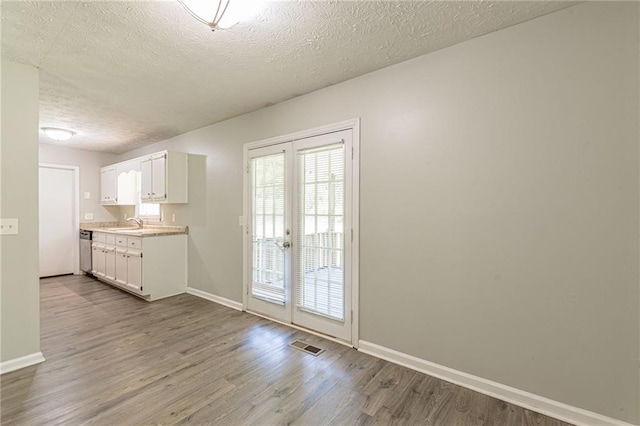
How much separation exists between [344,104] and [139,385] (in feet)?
9.46

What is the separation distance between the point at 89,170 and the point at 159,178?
9.21 feet

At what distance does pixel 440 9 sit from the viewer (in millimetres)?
1806

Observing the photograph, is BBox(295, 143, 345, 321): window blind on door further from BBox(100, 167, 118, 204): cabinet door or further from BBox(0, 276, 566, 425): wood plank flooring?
BBox(100, 167, 118, 204): cabinet door

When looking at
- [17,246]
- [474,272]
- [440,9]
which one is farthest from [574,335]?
[17,246]

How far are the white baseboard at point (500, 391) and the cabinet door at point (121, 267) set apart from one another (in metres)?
3.86

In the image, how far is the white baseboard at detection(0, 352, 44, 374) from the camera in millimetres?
2312

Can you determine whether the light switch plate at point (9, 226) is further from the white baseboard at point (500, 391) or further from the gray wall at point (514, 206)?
the white baseboard at point (500, 391)

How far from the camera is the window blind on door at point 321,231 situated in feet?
9.41

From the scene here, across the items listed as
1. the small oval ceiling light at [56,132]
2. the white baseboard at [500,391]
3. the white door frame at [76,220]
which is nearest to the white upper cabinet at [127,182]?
the small oval ceiling light at [56,132]

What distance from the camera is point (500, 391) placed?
203cm

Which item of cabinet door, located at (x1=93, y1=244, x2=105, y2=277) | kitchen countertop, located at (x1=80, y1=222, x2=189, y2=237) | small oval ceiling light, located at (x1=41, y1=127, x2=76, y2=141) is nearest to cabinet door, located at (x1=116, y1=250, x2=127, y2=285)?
kitchen countertop, located at (x1=80, y1=222, x2=189, y2=237)

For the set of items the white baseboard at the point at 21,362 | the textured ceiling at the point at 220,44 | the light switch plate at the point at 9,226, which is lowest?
the white baseboard at the point at 21,362

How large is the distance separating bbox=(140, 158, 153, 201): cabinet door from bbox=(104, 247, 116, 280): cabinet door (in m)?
0.99

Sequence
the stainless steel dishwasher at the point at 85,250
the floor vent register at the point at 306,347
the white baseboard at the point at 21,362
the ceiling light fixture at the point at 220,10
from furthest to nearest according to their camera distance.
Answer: the stainless steel dishwasher at the point at 85,250, the floor vent register at the point at 306,347, the white baseboard at the point at 21,362, the ceiling light fixture at the point at 220,10
